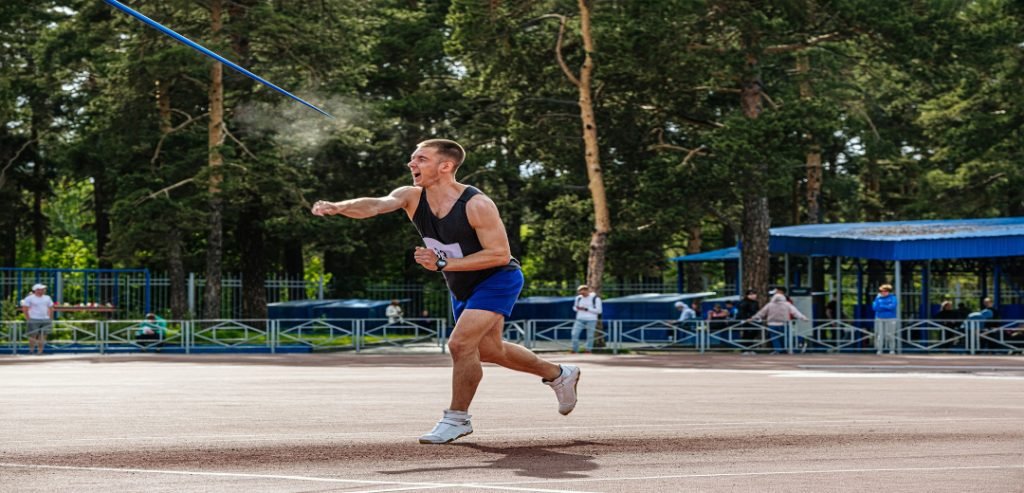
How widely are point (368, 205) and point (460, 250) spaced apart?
0.56m

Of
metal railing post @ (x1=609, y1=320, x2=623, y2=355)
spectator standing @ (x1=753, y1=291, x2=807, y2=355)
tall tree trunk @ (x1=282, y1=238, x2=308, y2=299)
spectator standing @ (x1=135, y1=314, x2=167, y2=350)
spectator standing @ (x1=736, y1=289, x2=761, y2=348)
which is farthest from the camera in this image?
tall tree trunk @ (x1=282, y1=238, x2=308, y2=299)

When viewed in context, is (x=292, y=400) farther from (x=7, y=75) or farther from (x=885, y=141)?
(x=885, y=141)

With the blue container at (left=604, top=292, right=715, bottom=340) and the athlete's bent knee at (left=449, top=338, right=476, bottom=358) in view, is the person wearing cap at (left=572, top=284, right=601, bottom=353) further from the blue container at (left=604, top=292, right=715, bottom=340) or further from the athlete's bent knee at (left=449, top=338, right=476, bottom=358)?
the athlete's bent knee at (left=449, top=338, right=476, bottom=358)

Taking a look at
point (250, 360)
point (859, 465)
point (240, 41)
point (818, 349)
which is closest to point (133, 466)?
point (859, 465)

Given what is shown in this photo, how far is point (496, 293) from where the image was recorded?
27.0 ft

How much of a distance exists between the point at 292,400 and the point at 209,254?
27.0m

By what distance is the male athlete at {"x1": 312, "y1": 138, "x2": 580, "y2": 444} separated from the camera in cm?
805

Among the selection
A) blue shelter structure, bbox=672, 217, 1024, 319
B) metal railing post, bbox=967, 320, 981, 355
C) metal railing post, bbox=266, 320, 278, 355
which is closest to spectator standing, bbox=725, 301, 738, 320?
blue shelter structure, bbox=672, 217, 1024, 319

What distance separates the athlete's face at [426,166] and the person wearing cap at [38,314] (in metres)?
23.2

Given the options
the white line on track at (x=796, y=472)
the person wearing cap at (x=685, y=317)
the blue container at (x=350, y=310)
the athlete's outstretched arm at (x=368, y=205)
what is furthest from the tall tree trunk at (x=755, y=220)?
the white line on track at (x=796, y=472)

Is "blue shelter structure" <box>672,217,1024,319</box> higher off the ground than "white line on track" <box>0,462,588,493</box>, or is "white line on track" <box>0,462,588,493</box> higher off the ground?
"blue shelter structure" <box>672,217,1024,319</box>

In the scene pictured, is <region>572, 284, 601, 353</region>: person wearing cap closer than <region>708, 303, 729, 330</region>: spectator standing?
Yes

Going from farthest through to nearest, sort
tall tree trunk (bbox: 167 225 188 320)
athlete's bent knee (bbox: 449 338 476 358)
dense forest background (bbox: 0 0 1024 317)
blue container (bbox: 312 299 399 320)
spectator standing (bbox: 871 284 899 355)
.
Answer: blue container (bbox: 312 299 399 320) → tall tree trunk (bbox: 167 225 188 320) → dense forest background (bbox: 0 0 1024 317) → spectator standing (bbox: 871 284 899 355) → athlete's bent knee (bbox: 449 338 476 358)

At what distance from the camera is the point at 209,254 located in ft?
127
